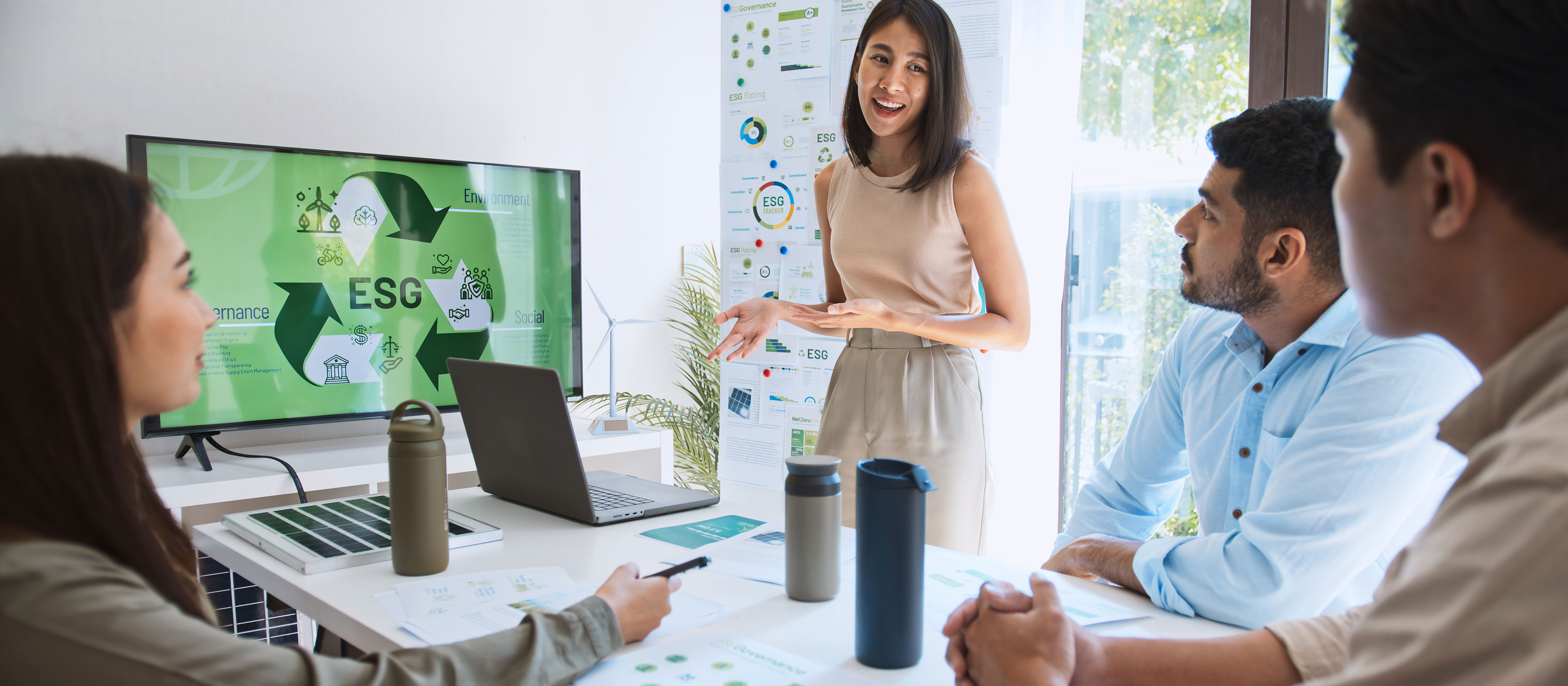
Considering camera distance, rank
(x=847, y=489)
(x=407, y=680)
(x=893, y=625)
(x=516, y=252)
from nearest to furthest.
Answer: (x=407, y=680) < (x=893, y=625) < (x=847, y=489) < (x=516, y=252)

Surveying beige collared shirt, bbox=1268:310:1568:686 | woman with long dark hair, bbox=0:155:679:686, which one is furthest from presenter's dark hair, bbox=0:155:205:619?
beige collared shirt, bbox=1268:310:1568:686

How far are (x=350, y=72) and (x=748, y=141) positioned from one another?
4.76 ft

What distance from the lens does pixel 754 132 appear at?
3.60 meters

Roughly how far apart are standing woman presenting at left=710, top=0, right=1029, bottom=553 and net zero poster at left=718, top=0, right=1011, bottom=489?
3.95 ft

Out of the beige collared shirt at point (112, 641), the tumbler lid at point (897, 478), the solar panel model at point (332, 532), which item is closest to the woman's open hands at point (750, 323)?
the solar panel model at point (332, 532)

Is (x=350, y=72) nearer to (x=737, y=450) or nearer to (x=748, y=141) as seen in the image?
(x=748, y=141)

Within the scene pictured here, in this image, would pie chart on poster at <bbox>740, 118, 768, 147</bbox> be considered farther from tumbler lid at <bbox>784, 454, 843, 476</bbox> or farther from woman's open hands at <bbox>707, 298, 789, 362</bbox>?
tumbler lid at <bbox>784, 454, 843, 476</bbox>

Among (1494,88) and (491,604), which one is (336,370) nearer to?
(491,604)

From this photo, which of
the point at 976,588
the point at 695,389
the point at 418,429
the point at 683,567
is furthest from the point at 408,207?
the point at 976,588

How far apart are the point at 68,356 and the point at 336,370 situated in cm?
241

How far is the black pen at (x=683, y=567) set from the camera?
1.25 metres

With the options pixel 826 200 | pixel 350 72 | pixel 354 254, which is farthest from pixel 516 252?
pixel 826 200

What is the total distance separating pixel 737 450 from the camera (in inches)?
146

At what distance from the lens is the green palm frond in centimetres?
410
